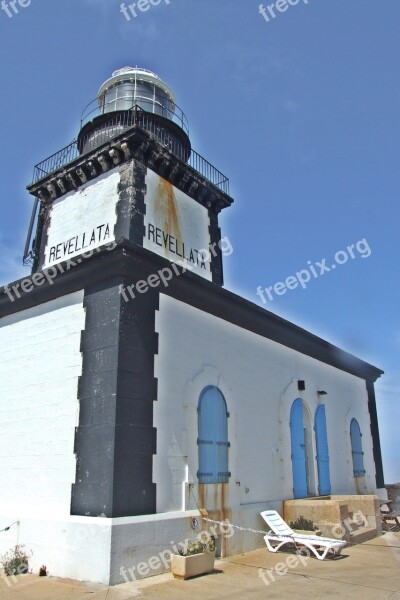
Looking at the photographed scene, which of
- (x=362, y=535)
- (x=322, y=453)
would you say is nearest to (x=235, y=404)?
(x=362, y=535)

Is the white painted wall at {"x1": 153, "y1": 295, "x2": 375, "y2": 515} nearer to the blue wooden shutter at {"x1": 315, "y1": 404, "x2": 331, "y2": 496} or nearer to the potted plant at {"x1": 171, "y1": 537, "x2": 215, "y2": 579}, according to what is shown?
the blue wooden shutter at {"x1": 315, "y1": 404, "x2": 331, "y2": 496}

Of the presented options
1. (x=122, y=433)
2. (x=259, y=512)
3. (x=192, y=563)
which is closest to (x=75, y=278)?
(x=122, y=433)

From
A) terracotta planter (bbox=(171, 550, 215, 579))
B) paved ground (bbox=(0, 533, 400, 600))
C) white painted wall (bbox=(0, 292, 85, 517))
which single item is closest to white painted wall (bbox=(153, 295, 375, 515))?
terracotta planter (bbox=(171, 550, 215, 579))

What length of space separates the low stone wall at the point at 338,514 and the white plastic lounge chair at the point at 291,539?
0.56m

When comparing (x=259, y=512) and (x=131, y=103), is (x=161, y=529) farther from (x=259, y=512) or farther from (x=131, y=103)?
(x=131, y=103)

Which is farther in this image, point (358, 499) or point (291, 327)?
point (291, 327)

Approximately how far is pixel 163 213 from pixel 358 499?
8032 millimetres

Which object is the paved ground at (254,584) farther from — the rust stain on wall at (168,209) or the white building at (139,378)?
the rust stain on wall at (168,209)

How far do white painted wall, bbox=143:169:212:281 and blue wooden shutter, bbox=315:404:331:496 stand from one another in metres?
4.77

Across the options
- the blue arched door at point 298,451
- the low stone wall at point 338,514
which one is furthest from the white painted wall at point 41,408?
the blue arched door at point 298,451

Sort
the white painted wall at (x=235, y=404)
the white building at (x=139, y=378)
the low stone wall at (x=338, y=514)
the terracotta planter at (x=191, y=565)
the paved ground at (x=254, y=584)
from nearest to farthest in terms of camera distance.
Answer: the paved ground at (x=254, y=584)
the terracotta planter at (x=191, y=565)
the white building at (x=139, y=378)
the white painted wall at (x=235, y=404)
the low stone wall at (x=338, y=514)

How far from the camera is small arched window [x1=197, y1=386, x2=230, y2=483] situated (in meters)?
8.87

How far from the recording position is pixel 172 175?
1188 cm

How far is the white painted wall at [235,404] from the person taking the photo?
8289 mm
